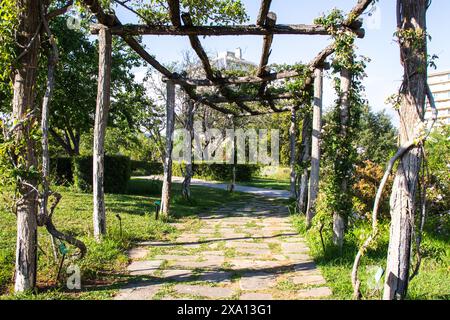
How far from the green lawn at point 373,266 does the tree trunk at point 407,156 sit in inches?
7.2

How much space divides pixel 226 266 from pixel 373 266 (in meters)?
1.71

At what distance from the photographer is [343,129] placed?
4.98m

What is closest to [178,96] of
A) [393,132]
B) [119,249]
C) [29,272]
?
[119,249]

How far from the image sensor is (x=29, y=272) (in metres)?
3.28

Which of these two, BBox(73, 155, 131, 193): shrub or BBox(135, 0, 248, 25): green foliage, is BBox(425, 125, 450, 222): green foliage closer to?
BBox(135, 0, 248, 25): green foliage

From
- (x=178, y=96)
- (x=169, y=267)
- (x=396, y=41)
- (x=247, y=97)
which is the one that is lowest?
(x=169, y=267)

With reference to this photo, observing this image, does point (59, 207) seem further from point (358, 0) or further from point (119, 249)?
→ point (358, 0)

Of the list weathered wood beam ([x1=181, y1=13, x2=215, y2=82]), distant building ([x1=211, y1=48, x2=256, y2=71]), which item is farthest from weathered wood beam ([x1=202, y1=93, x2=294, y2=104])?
distant building ([x1=211, y1=48, x2=256, y2=71])

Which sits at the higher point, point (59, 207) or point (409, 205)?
point (409, 205)

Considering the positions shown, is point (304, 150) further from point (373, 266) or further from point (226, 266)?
point (373, 266)

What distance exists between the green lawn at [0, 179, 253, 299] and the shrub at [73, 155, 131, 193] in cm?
127

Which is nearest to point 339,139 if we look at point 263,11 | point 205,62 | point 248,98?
point 263,11
